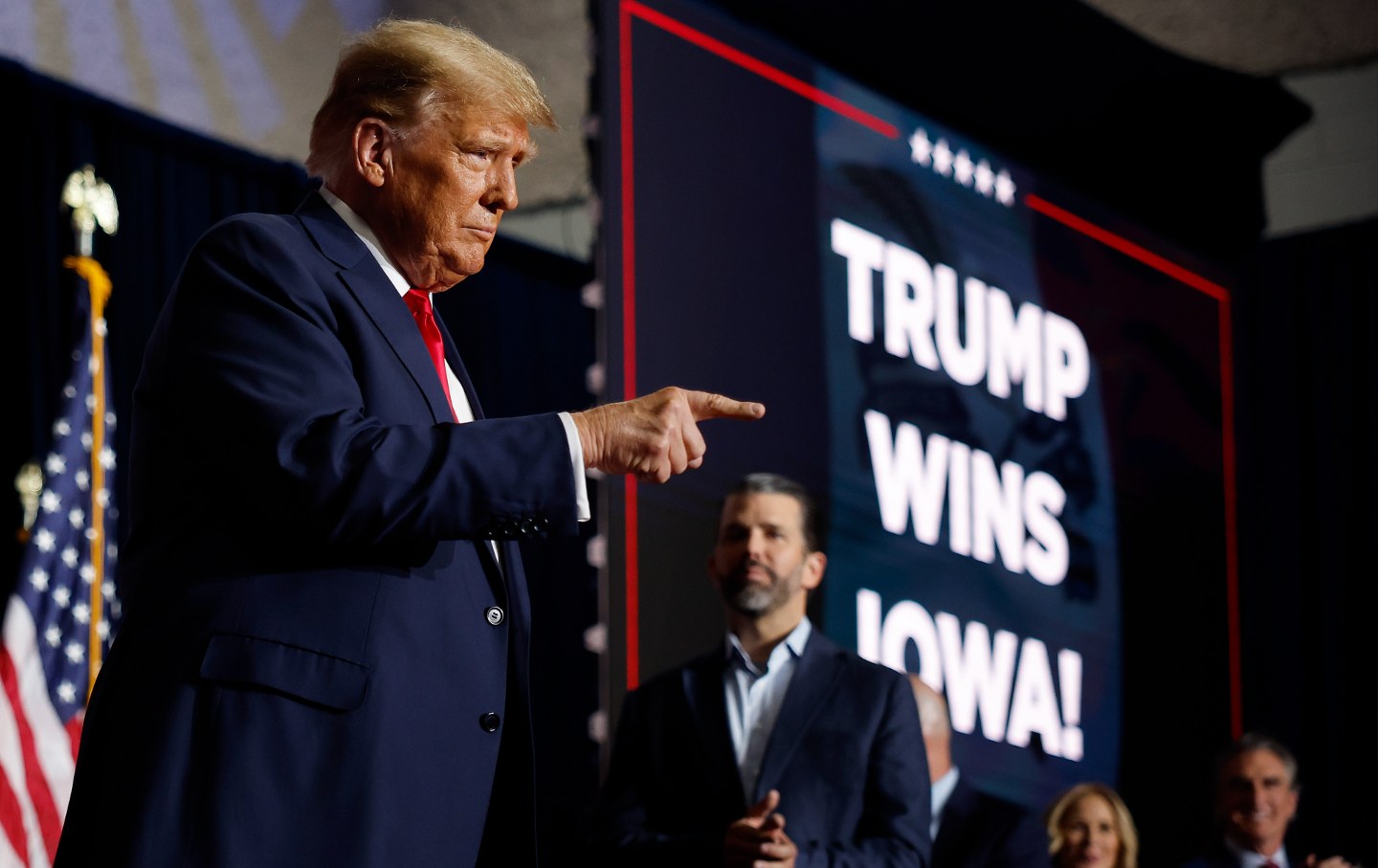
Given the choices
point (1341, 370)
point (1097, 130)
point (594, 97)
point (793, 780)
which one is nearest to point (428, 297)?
point (793, 780)

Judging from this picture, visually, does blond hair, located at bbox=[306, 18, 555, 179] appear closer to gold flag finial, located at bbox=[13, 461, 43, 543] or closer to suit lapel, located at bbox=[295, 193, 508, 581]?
suit lapel, located at bbox=[295, 193, 508, 581]

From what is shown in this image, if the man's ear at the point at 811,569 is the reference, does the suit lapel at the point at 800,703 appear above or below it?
below

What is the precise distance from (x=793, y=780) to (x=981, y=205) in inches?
88.8

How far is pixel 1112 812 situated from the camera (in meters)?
4.58

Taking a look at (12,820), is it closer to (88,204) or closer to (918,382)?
(88,204)

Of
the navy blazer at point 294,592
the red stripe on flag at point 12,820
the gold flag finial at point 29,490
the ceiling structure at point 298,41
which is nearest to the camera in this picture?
the navy blazer at point 294,592

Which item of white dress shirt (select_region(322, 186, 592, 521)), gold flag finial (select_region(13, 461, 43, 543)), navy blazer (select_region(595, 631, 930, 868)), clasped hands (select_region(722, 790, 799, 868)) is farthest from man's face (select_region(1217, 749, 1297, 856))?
white dress shirt (select_region(322, 186, 592, 521))

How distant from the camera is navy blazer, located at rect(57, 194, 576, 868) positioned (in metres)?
1.20

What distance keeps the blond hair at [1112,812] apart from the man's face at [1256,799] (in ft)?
1.14

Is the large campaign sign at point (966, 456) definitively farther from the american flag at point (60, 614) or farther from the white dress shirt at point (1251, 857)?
the american flag at point (60, 614)

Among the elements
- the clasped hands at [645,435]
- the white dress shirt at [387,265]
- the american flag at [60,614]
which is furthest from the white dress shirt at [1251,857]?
the clasped hands at [645,435]

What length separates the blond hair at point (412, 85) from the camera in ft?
4.76

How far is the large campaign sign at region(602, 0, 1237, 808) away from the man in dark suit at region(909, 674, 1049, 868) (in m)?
0.08

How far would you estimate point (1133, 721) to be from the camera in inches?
196
